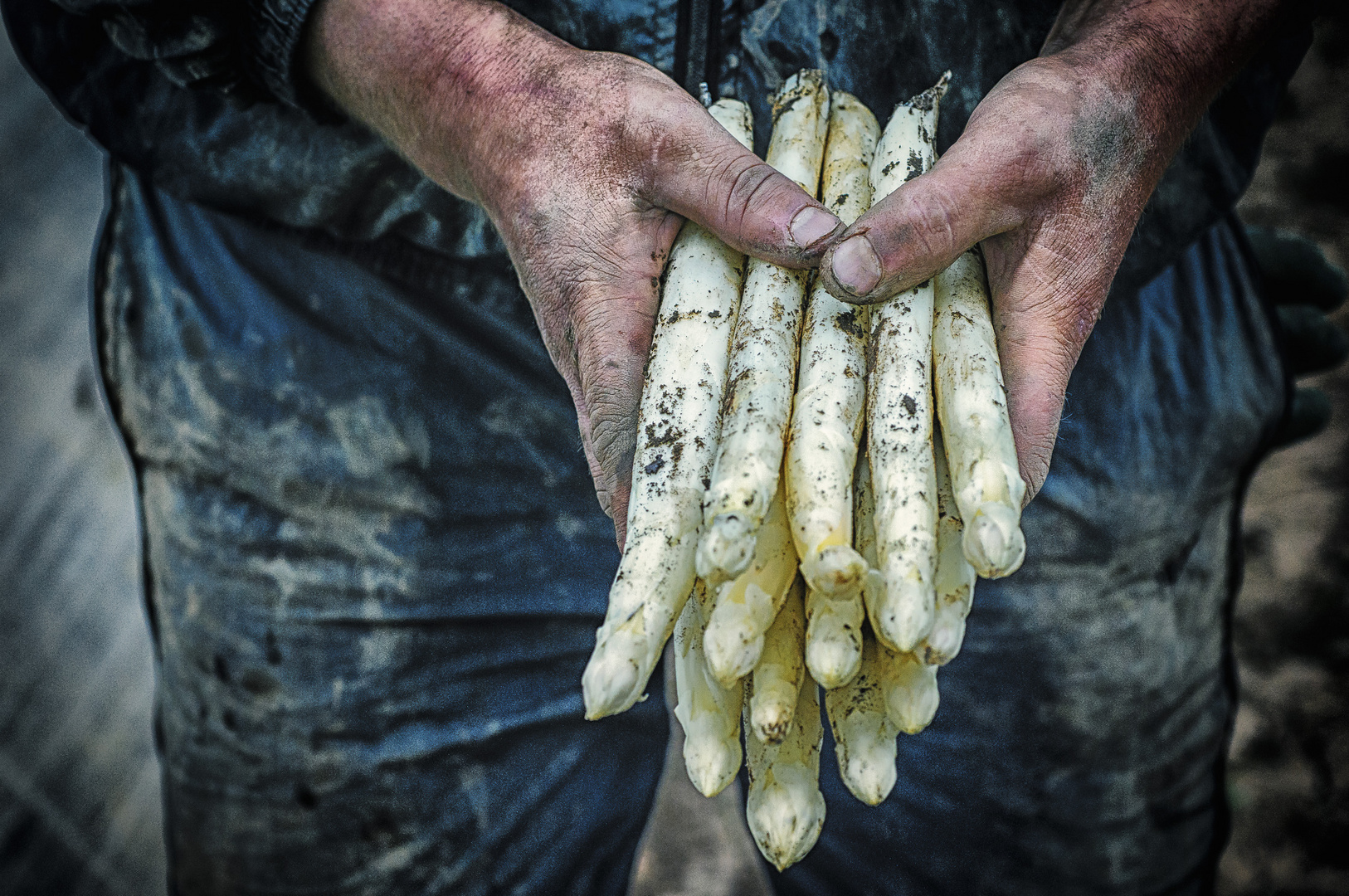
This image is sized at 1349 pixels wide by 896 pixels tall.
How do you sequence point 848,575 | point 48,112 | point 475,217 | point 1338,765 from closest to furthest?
point 848,575
point 475,217
point 48,112
point 1338,765

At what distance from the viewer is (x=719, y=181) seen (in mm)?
772

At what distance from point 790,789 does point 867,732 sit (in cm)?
7

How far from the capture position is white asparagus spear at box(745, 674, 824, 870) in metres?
0.72

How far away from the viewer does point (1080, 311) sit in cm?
84

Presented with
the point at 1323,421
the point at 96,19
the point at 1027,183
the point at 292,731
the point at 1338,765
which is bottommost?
the point at 1338,765

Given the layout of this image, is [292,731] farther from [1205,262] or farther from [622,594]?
[1205,262]

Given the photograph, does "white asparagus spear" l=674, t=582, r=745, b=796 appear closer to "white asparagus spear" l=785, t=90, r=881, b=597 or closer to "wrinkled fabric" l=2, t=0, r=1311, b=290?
"white asparagus spear" l=785, t=90, r=881, b=597

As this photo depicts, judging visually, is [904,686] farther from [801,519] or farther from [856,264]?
[856,264]

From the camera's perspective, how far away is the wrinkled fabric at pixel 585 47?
102 cm

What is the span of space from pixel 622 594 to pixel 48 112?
1.77m

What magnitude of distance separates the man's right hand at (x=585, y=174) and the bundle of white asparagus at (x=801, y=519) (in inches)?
1.7

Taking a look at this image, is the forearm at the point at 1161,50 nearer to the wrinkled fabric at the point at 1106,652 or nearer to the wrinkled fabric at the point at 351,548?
the wrinkled fabric at the point at 1106,652

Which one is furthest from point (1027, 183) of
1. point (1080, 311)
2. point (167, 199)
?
point (167, 199)

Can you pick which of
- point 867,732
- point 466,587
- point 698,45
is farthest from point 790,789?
point 698,45
